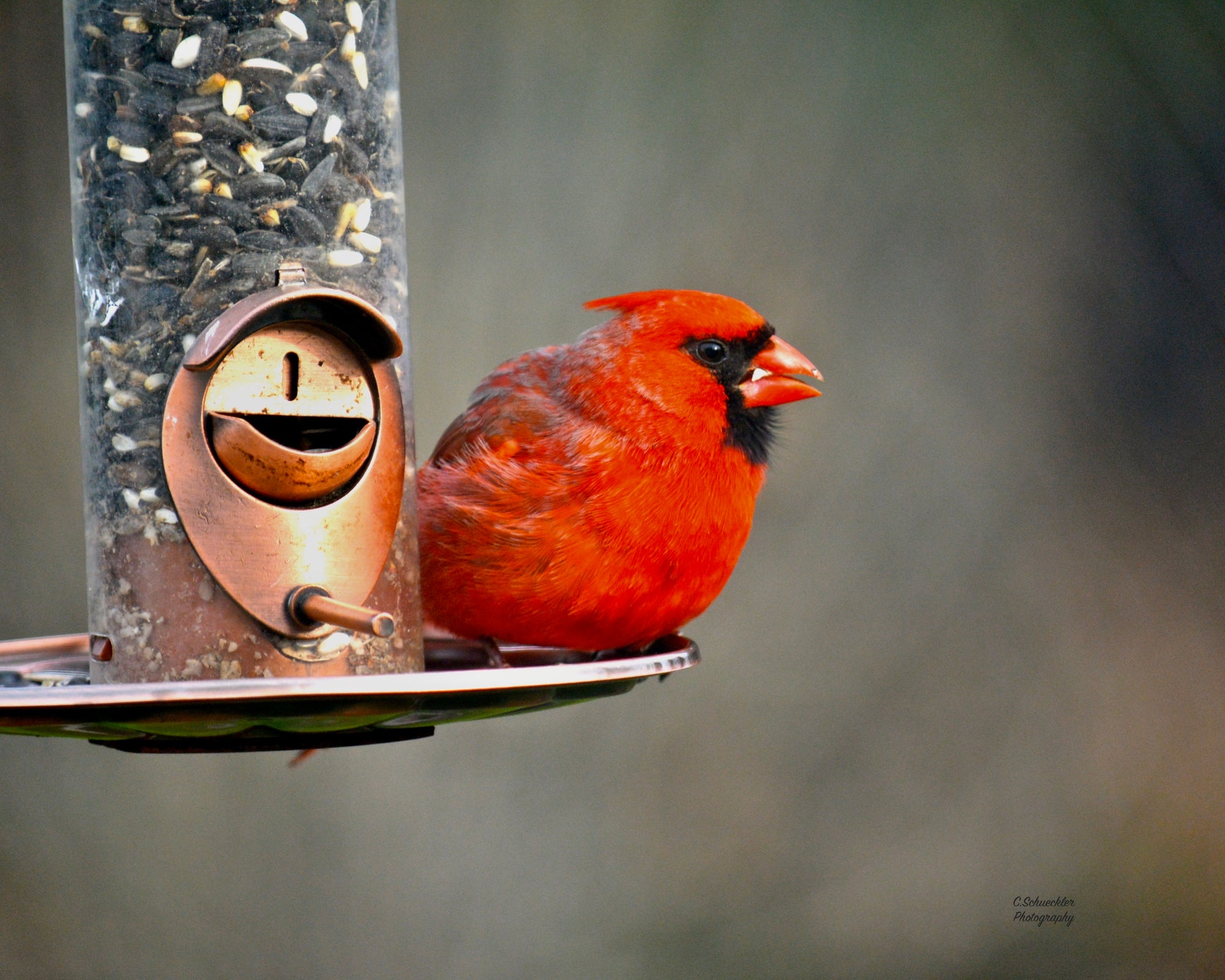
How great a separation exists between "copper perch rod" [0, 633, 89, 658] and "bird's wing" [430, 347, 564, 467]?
78 centimetres

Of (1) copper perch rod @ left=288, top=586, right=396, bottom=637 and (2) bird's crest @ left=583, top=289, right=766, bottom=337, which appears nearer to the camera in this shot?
(1) copper perch rod @ left=288, top=586, right=396, bottom=637

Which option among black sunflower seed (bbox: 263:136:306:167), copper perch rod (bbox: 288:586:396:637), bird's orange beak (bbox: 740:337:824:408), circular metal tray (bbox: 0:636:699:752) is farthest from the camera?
bird's orange beak (bbox: 740:337:824:408)

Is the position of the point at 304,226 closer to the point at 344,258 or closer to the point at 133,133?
the point at 344,258

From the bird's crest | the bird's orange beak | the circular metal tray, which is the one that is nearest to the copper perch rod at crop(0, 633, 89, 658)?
the circular metal tray

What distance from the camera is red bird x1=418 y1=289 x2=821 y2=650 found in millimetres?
2605

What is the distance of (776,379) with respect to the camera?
2.93 m

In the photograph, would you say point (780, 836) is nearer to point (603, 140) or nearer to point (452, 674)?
point (603, 140)

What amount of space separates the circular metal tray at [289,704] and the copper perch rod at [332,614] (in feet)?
0.23

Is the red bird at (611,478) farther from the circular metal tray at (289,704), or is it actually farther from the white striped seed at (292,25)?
the white striped seed at (292,25)

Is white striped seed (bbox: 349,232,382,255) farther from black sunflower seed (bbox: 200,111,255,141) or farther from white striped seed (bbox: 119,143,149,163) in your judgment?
white striped seed (bbox: 119,143,149,163)

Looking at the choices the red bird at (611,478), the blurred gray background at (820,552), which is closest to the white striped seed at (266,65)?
the red bird at (611,478)

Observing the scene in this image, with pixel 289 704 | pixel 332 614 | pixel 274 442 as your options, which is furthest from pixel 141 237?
pixel 289 704

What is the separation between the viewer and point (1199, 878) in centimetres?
471

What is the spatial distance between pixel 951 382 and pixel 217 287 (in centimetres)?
333
